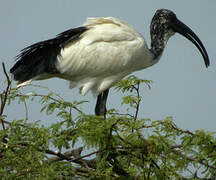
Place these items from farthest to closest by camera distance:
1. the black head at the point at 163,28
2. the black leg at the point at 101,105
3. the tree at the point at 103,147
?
the black head at the point at 163,28, the black leg at the point at 101,105, the tree at the point at 103,147

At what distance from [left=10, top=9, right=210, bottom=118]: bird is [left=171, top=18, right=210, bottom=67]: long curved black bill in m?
0.80

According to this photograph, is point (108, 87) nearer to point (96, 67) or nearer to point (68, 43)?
point (96, 67)

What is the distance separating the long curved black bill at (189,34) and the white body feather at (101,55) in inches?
35.8

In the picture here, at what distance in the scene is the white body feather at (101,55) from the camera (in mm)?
6422

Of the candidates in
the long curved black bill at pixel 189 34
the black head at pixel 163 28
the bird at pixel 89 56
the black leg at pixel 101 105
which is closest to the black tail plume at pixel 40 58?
the bird at pixel 89 56

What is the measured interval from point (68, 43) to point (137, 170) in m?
2.57

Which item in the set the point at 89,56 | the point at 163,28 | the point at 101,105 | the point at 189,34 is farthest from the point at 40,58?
the point at 189,34

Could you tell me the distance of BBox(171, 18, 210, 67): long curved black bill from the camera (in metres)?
7.39

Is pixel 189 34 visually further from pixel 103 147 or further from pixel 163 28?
pixel 103 147

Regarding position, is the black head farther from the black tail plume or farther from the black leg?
the black tail plume

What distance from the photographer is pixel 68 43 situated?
6410mm

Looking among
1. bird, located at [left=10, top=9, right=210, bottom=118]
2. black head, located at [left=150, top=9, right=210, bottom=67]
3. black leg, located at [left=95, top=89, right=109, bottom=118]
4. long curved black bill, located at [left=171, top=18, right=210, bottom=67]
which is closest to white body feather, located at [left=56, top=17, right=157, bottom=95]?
bird, located at [left=10, top=9, right=210, bottom=118]

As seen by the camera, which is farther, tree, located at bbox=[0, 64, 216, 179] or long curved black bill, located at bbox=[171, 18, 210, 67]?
long curved black bill, located at bbox=[171, 18, 210, 67]

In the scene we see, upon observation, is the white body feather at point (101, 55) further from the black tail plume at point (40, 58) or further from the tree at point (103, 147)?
the tree at point (103, 147)
